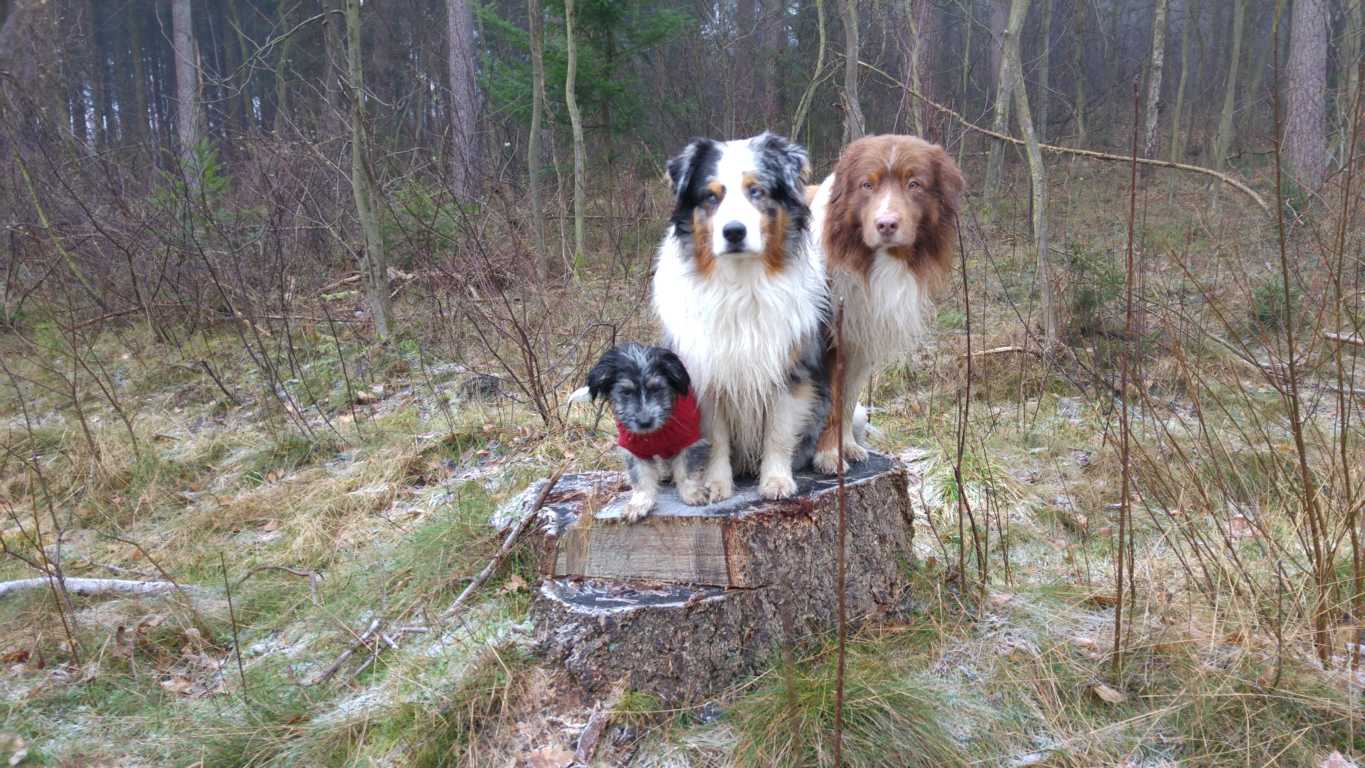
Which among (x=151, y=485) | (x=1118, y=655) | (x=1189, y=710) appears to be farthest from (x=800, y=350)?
(x=151, y=485)

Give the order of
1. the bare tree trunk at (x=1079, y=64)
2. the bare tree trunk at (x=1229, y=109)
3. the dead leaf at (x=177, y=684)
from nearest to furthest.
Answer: the dead leaf at (x=177, y=684) → the bare tree trunk at (x=1229, y=109) → the bare tree trunk at (x=1079, y=64)

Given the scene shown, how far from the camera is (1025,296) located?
9086mm

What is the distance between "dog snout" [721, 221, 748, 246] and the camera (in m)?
2.85

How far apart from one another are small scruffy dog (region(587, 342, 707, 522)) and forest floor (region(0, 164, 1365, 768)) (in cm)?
79

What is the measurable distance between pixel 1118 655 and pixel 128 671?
166 inches

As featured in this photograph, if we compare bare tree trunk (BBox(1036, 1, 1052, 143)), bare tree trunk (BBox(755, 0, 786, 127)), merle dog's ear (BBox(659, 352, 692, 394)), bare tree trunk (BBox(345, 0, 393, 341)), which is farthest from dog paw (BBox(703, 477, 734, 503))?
bare tree trunk (BBox(1036, 1, 1052, 143))

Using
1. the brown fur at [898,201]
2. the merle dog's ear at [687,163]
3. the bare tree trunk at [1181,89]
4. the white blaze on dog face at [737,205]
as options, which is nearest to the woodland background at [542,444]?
the brown fur at [898,201]

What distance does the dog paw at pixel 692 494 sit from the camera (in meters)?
3.24

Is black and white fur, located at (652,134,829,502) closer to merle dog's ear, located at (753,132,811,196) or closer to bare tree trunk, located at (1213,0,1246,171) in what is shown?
merle dog's ear, located at (753,132,811,196)

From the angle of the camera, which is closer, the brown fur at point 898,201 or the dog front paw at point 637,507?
the dog front paw at point 637,507

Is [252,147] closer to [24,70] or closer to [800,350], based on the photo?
[24,70]

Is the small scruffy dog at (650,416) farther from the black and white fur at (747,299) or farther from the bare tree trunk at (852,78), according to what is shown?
the bare tree trunk at (852,78)

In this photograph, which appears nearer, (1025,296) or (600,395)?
(600,395)

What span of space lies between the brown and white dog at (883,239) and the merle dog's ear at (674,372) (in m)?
0.80
